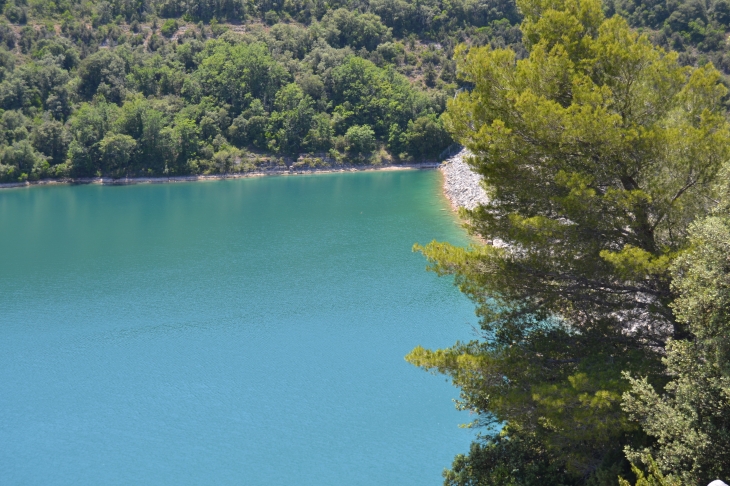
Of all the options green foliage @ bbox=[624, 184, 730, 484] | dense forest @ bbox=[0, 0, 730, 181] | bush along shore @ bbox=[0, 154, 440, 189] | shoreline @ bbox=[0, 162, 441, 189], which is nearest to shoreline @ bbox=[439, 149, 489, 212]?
shoreline @ bbox=[0, 162, 441, 189]

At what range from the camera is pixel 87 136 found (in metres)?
66.2

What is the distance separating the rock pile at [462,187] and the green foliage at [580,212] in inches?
1066

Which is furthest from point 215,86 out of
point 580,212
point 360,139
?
point 580,212

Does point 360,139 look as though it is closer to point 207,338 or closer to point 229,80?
point 229,80

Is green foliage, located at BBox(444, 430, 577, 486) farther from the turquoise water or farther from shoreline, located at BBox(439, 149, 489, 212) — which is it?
shoreline, located at BBox(439, 149, 489, 212)

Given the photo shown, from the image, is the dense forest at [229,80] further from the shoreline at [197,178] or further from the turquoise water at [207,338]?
the turquoise water at [207,338]

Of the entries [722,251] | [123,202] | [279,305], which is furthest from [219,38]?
[722,251]

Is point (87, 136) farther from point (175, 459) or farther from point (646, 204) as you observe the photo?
point (646, 204)

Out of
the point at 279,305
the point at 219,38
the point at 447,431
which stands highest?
the point at 219,38

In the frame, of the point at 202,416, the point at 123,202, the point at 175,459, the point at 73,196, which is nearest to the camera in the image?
the point at 175,459

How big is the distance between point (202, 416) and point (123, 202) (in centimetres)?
4025

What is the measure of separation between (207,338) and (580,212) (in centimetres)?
1737

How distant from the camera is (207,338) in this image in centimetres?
2336

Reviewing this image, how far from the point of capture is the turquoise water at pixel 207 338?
16391 mm
